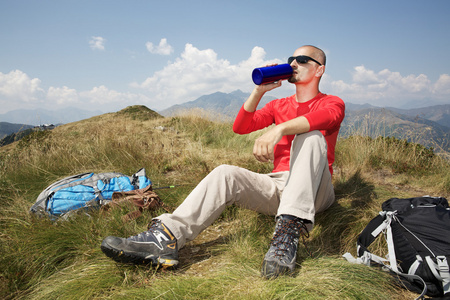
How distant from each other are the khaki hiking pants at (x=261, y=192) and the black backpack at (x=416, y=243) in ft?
1.47

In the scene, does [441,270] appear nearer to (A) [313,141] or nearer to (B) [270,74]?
(A) [313,141]

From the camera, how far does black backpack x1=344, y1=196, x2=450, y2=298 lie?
1.53 m

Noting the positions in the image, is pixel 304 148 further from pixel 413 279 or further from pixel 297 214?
pixel 413 279

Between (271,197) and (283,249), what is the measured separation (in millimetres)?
563

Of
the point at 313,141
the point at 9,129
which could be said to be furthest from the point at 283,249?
the point at 9,129

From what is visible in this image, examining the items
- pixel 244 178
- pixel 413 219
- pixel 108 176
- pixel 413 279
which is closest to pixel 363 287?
pixel 413 279

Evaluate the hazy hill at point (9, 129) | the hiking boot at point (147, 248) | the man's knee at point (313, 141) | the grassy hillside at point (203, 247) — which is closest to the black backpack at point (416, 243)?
the grassy hillside at point (203, 247)

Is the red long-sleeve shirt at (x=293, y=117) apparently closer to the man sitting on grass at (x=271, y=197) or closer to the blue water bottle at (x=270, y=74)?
the man sitting on grass at (x=271, y=197)

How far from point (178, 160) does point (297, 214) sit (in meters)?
3.20

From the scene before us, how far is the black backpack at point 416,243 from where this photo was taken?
153 cm

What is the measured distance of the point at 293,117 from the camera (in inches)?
99.1

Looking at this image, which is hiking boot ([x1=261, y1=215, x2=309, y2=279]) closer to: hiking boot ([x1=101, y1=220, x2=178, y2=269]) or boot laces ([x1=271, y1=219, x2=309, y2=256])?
boot laces ([x1=271, y1=219, x2=309, y2=256])

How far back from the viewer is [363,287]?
1.43m

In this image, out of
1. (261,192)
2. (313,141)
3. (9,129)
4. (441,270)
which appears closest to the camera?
(441,270)
